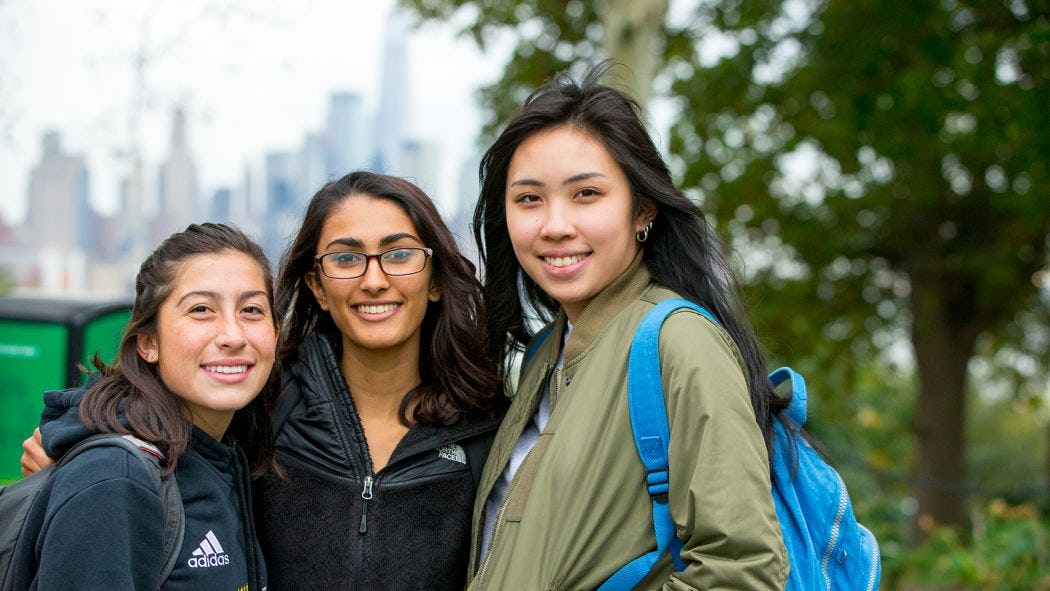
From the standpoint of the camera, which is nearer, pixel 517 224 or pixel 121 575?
pixel 121 575

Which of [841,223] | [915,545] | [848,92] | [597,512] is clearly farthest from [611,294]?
[915,545]

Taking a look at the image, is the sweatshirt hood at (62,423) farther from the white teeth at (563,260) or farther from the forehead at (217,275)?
the white teeth at (563,260)

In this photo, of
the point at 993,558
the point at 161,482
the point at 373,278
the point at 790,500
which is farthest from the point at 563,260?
the point at 993,558

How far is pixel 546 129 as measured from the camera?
2.45 metres

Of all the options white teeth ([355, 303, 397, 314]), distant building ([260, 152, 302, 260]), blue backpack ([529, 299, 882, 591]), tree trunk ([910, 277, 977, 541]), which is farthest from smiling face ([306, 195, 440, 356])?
tree trunk ([910, 277, 977, 541])

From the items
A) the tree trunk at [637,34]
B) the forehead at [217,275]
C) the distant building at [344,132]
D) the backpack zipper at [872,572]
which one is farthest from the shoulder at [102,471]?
the distant building at [344,132]

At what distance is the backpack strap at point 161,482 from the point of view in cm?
196

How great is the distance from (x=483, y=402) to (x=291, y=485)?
55 cm

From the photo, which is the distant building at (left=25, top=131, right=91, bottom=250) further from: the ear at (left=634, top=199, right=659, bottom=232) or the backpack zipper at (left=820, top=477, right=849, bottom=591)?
the backpack zipper at (left=820, top=477, right=849, bottom=591)

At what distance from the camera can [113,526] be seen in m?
1.85

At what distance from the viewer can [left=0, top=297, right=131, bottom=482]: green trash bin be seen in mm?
4293

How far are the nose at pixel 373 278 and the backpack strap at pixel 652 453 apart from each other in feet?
2.65

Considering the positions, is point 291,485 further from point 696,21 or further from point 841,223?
point 841,223

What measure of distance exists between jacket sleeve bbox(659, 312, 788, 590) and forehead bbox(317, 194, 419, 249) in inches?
36.8
